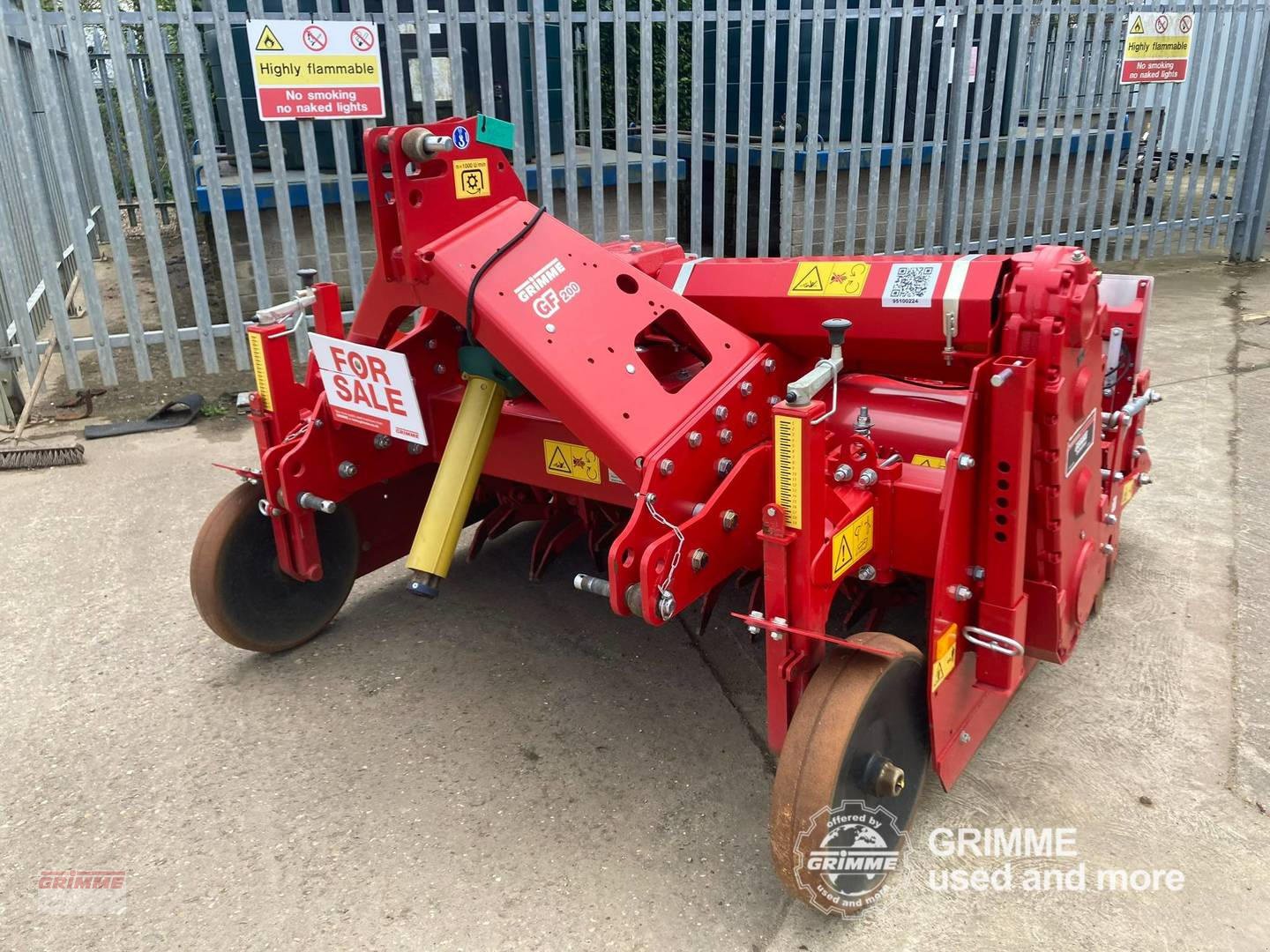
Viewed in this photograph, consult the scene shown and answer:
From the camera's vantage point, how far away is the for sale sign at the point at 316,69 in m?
5.35

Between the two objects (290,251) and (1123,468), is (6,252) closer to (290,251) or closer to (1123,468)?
(290,251)

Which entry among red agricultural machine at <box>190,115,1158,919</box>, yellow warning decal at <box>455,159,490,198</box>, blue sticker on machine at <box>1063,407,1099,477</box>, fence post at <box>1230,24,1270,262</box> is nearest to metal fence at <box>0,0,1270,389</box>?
fence post at <box>1230,24,1270,262</box>

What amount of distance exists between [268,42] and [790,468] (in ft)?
15.1

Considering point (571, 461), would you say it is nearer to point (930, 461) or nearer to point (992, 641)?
point (930, 461)

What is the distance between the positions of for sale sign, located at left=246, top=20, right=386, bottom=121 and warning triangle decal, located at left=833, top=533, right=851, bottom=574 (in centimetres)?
453

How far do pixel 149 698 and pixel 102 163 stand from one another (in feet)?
11.4

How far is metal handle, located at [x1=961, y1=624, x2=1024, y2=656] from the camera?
2359 millimetres

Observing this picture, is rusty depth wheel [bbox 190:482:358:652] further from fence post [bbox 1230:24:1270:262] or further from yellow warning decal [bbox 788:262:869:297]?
fence post [bbox 1230:24:1270:262]

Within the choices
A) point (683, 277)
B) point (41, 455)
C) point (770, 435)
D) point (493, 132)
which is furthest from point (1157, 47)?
point (41, 455)

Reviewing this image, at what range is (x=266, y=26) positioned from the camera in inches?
207

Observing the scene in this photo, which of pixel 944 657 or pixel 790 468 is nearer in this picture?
pixel 790 468

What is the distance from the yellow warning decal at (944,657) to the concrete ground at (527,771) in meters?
0.44

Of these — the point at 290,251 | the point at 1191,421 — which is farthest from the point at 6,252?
the point at 1191,421

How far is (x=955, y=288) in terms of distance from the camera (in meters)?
2.41
